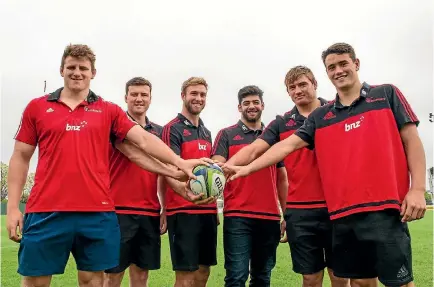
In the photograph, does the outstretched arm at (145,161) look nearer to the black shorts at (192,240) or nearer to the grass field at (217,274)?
the black shorts at (192,240)

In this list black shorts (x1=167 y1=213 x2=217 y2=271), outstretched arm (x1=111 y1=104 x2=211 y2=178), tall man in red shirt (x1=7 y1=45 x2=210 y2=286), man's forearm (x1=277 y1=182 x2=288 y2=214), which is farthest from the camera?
man's forearm (x1=277 y1=182 x2=288 y2=214)

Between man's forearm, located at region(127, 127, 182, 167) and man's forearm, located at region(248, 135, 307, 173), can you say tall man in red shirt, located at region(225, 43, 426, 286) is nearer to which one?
man's forearm, located at region(248, 135, 307, 173)

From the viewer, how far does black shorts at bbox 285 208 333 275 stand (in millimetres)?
4812

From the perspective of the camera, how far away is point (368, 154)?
390cm

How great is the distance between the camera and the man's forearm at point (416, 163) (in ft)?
12.4

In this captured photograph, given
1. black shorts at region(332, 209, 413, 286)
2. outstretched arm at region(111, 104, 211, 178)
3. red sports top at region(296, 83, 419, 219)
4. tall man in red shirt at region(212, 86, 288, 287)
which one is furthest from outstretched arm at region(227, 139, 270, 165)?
black shorts at region(332, 209, 413, 286)

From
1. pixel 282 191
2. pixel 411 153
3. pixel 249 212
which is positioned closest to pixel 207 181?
pixel 249 212

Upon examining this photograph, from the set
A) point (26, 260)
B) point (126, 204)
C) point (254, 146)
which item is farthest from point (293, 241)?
point (26, 260)

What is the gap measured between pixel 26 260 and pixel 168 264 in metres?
7.05

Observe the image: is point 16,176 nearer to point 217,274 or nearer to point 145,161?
point 145,161

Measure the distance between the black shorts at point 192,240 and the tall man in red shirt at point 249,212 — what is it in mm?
211

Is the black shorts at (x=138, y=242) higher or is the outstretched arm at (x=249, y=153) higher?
the outstretched arm at (x=249, y=153)

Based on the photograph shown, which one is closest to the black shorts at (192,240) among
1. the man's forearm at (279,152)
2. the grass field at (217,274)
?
the man's forearm at (279,152)

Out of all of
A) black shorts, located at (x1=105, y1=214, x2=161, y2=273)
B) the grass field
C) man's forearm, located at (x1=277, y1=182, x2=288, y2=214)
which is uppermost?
man's forearm, located at (x1=277, y1=182, x2=288, y2=214)
